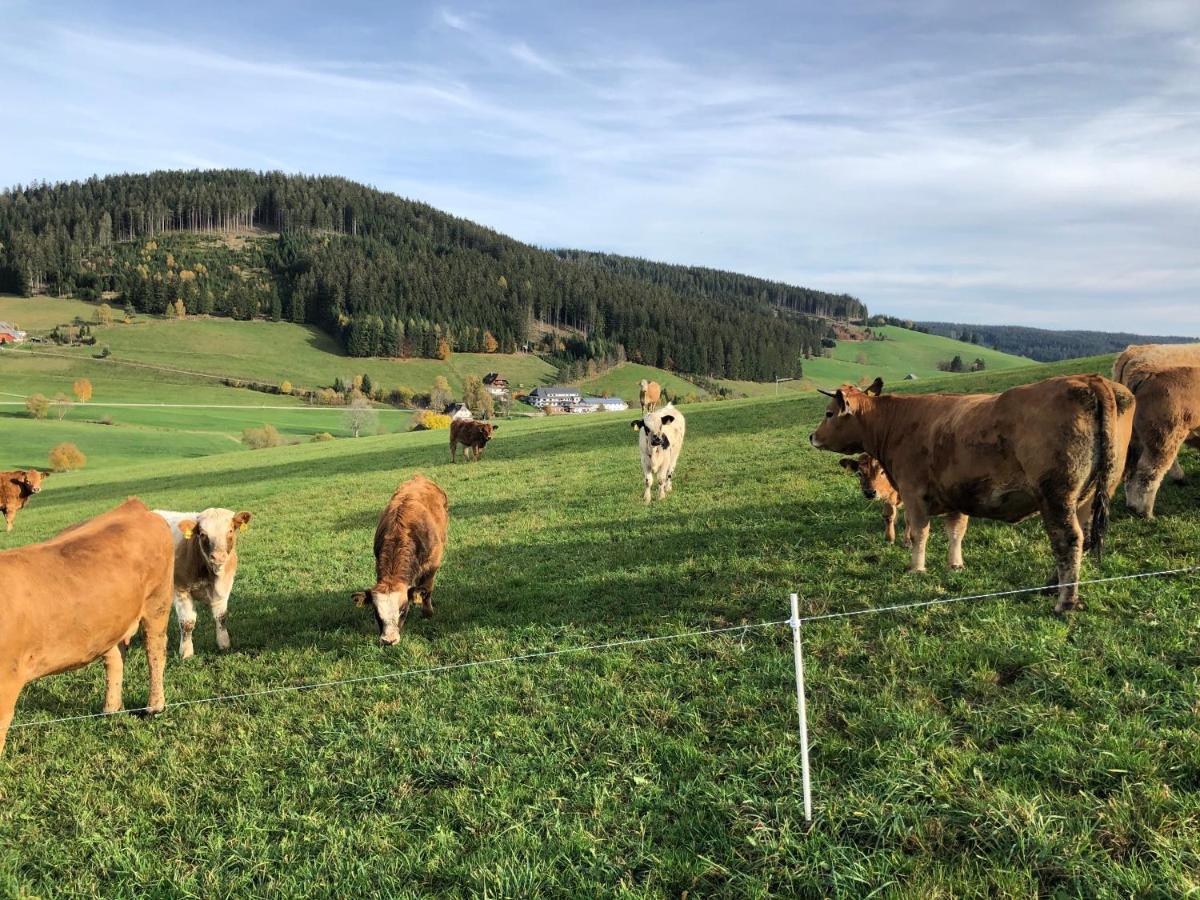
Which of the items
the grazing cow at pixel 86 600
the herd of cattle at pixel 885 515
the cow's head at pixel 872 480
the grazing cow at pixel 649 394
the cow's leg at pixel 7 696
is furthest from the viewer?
the grazing cow at pixel 649 394

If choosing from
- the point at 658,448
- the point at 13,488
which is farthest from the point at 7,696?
the point at 13,488

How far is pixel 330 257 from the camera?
185 metres

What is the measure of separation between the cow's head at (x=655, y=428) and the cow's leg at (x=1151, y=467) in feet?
31.1

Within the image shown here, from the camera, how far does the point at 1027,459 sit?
669cm

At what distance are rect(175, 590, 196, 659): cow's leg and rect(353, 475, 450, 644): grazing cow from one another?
7.30 ft

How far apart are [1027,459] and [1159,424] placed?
13.0 feet

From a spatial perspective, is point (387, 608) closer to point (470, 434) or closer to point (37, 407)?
point (470, 434)

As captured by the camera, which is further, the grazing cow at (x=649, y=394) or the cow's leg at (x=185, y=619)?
the grazing cow at (x=649, y=394)

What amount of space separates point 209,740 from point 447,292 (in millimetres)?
175160

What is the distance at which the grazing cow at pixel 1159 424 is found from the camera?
8.88 meters

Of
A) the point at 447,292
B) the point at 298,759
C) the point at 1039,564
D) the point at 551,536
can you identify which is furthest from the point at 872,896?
the point at 447,292

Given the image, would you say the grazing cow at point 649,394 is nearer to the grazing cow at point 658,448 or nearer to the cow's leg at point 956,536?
the grazing cow at point 658,448

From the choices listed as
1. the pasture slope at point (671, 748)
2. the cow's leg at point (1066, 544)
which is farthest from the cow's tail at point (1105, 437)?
the pasture slope at point (671, 748)

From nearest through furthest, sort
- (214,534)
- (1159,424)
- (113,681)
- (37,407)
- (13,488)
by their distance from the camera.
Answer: (113,681) → (214,534) → (1159,424) → (13,488) → (37,407)
